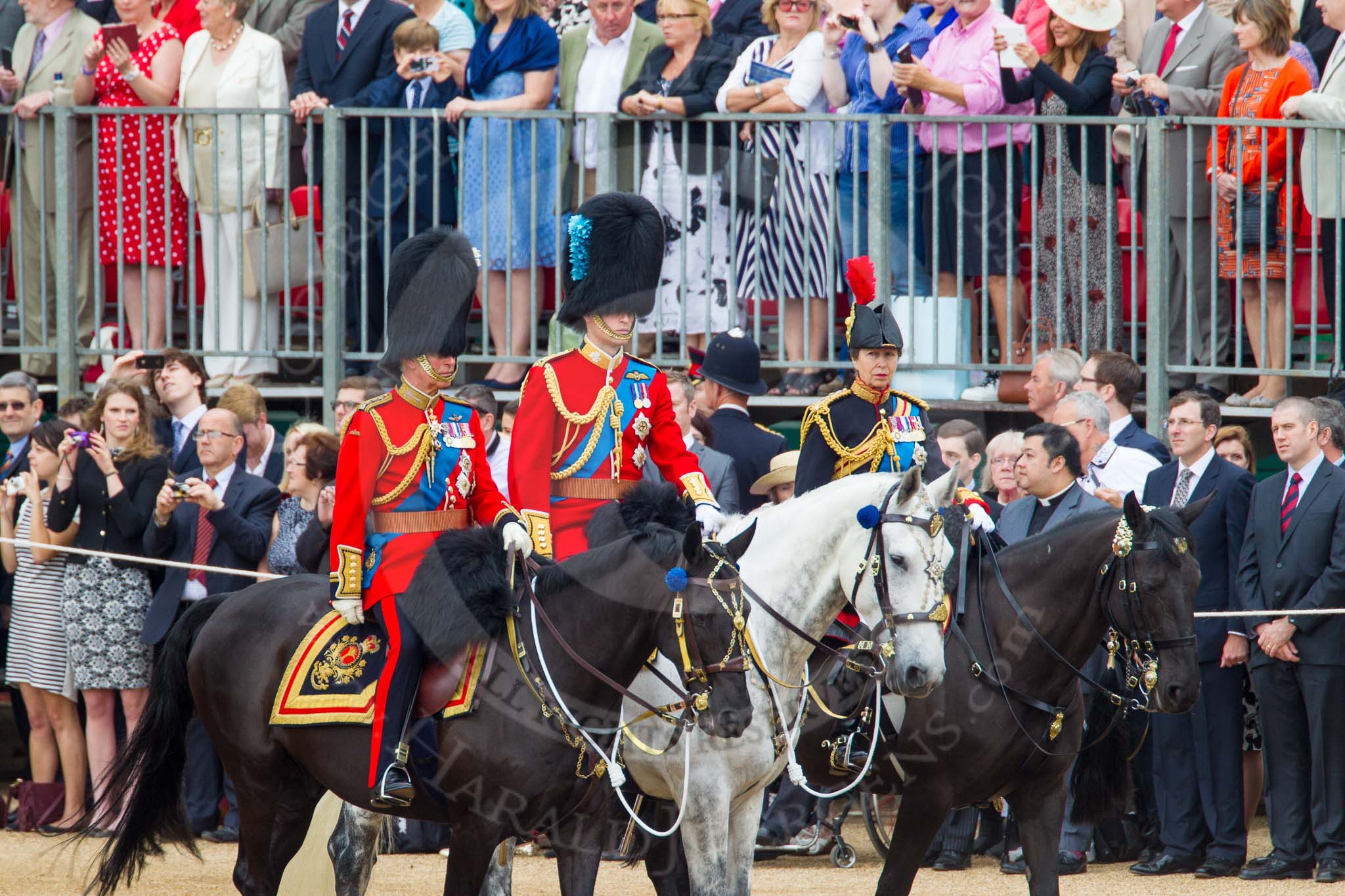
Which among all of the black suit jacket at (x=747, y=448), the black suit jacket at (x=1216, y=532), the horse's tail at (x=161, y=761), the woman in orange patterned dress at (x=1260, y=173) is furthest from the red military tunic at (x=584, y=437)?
the woman in orange patterned dress at (x=1260, y=173)

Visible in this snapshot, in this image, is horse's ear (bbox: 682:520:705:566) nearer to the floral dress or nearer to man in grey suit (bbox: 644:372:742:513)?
man in grey suit (bbox: 644:372:742:513)

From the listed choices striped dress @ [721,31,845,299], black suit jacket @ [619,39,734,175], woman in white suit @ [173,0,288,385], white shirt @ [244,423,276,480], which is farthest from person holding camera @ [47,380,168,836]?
striped dress @ [721,31,845,299]

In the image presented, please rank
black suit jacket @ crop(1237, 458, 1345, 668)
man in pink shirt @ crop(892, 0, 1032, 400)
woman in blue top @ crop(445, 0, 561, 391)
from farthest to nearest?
1. woman in blue top @ crop(445, 0, 561, 391)
2. man in pink shirt @ crop(892, 0, 1032, 400)
3. black suit jacket @ crop(1237, 458, 1345, 668)

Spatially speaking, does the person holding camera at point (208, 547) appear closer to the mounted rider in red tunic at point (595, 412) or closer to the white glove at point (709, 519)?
the mounted rider in red tunic at point (595, 412)

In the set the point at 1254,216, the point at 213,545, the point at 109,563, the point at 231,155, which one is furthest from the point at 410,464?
the point at 231,155

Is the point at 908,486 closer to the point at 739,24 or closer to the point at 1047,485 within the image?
the point at 1047,485

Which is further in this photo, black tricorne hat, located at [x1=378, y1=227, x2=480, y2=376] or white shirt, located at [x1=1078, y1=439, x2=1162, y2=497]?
white shirt, located at [x1=1078, y1=439, x2=1162, y2=497]

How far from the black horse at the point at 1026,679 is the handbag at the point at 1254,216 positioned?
3.21 meters

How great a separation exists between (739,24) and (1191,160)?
284 cm

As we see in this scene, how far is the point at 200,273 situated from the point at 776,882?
524cm

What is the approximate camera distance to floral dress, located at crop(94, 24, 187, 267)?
35.8 ft

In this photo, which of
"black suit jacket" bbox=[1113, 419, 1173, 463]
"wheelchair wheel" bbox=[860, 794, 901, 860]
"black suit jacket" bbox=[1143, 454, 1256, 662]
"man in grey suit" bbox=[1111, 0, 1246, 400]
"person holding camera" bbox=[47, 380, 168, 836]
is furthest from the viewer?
"man in grey suit" bbox=[1111, 0, 1246, 400]

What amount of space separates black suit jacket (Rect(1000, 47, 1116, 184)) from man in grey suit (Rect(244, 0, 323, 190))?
4.01 m

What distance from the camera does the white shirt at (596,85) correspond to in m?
10.5
